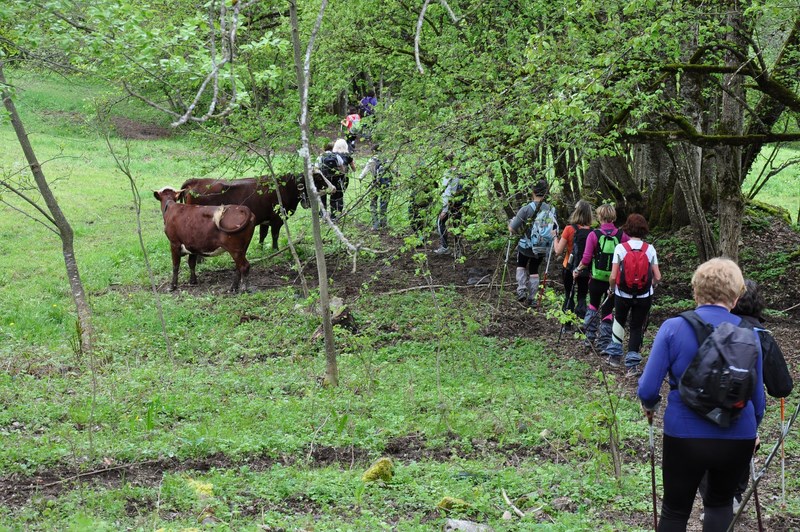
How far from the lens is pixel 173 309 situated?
12352 mm

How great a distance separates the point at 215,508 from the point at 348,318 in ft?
20.0

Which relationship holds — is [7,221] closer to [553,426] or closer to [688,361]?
[553,426]

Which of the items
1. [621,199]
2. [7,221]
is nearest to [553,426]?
[621,199]

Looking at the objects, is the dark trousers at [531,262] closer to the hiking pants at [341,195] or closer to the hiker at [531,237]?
the hiker at [531,237]

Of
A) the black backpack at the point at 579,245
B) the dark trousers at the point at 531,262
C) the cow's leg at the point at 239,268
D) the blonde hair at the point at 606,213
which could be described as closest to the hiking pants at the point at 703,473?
the blonde hair at the point at 606,213

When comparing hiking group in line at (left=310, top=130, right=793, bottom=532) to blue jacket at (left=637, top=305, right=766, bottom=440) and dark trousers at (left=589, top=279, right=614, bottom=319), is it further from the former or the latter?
dark trousers at (left=589, top=279, right=614, bottom=319)

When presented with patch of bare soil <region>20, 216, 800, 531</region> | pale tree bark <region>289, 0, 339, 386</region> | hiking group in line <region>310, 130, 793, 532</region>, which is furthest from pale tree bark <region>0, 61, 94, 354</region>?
hiking group in line <region>310, 130, 793, 532</region>

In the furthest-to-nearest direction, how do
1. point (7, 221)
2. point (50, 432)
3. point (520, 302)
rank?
point (7, 221) < point (520, 302) < point (50, 432)

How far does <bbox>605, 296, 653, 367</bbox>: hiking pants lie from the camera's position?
8797 millimetres

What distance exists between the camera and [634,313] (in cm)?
894

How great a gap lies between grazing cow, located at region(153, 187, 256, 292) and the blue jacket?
33.6 feet

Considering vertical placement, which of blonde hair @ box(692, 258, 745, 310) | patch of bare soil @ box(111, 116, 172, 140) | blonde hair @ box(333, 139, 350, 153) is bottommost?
patch of bare soil @ box(111, 116, 172, 140)

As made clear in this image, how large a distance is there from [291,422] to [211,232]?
7145mm

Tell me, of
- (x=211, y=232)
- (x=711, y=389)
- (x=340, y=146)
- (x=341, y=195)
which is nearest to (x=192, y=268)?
(x=211, y=232)
